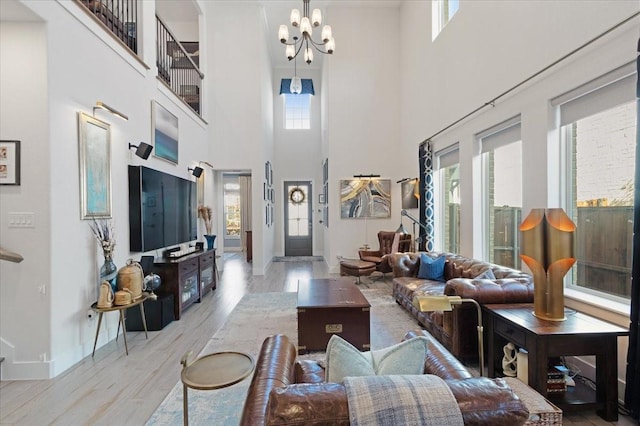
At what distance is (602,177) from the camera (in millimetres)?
2691

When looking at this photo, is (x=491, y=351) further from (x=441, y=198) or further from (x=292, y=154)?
(x=292, y=154)

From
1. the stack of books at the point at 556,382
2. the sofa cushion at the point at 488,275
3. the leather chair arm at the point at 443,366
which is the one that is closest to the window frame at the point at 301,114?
the sofa cushion at the point at 488,275

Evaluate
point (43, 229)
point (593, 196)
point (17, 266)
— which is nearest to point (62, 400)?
point (17, 266)

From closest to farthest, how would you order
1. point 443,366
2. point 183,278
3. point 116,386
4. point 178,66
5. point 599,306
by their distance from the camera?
point 443,366 < point 599,306 < point 116,386 < point 183,278 < point 178,66

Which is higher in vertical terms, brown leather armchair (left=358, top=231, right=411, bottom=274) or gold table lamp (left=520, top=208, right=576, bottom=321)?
gold table lamp (left=520, top=208, right=576, bottom=321)

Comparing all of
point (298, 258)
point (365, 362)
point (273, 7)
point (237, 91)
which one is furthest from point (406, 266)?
point (273, 7)

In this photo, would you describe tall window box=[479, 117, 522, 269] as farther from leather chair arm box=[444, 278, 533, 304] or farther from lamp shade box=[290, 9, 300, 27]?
lamp shade box=[290, 9, 300, 27]

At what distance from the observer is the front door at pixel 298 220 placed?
10.6 metres

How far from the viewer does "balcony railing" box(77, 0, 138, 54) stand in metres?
3.52

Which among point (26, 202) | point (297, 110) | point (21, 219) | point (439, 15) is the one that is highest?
point (439, 15)

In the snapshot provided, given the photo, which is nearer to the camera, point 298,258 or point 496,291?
point 496,291

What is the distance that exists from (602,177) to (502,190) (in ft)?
4.40

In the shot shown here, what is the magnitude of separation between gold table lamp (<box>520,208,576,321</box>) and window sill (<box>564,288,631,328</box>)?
40 centimetres

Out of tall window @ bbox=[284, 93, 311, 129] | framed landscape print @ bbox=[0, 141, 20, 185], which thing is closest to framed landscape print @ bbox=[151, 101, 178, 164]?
framed landscape print @ bbox=[0, 141, 20, 185]
